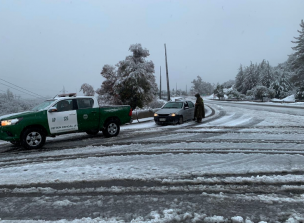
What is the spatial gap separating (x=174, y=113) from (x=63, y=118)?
6484 millimetres

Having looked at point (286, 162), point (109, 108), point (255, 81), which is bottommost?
point (286, 162)

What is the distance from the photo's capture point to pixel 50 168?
4.84 meters

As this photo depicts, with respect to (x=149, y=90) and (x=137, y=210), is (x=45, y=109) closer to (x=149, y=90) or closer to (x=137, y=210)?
(x=137, y=210)

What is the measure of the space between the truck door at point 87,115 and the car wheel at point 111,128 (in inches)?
16.2

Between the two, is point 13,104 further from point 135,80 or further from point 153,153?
point 153,153

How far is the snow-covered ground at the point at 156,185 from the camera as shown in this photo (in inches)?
112

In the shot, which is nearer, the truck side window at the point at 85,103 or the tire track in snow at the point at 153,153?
the tire track in snow at the point at 153,153

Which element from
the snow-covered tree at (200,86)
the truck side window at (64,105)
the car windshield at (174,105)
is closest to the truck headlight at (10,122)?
the truck side window at (64,105)

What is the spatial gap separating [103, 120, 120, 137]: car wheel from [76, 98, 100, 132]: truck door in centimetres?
41

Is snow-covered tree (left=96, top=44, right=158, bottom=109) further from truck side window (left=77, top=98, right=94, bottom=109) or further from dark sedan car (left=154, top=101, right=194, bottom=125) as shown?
truck side window (left=77, top=98, right=94, bottom=109)

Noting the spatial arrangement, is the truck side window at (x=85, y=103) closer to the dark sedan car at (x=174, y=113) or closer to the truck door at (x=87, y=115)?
the truck door at (x=87, y=115)

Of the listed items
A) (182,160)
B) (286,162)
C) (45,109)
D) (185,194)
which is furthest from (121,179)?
(45,109)

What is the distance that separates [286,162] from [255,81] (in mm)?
77705

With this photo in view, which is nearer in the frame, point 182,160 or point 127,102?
point 182,160
